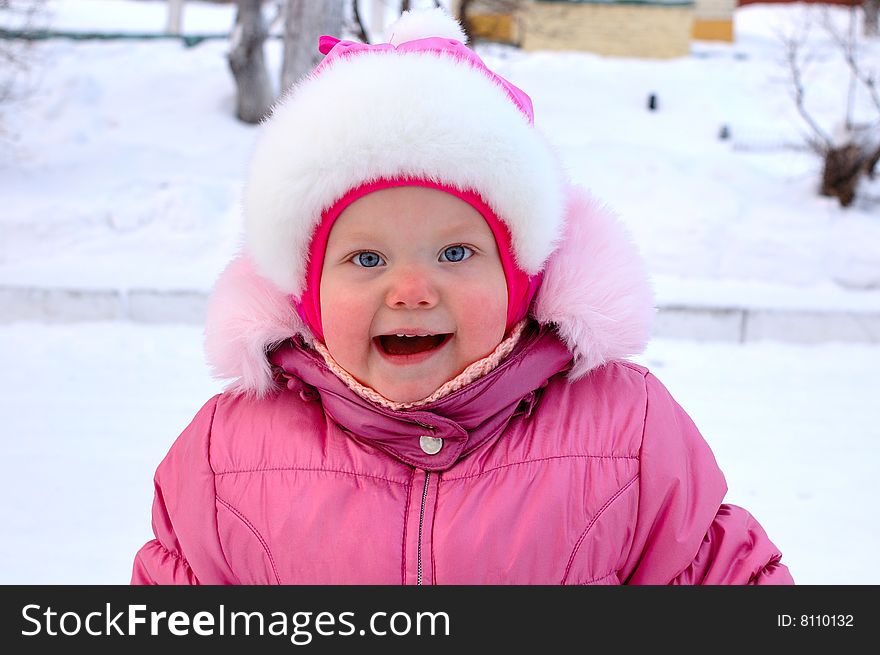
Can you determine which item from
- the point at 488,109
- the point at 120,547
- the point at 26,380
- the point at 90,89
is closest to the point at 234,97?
the point at 90,89

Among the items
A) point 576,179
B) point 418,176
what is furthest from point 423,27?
point 576,179

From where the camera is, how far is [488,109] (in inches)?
51.6

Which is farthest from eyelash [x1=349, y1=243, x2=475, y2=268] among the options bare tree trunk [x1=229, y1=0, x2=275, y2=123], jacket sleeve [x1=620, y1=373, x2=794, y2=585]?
bare tree trunk [x1=229, y1=0, x2=275, y2=123]

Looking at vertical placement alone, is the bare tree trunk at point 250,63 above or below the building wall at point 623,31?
below

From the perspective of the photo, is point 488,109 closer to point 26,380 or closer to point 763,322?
point 26,380

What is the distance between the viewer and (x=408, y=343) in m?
1.31

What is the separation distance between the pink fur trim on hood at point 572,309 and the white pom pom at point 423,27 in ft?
1.14

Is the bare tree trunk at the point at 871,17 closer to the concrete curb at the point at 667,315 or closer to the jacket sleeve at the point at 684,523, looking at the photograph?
the concrete curb at the point at 667,315

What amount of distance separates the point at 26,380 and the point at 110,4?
13242 millimetres

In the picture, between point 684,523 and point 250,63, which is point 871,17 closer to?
point 250,63

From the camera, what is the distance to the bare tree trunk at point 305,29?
5016 mm

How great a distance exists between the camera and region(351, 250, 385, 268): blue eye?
1.26 m

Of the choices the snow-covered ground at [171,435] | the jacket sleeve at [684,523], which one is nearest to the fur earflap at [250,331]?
the jacket sleeve at [684,523]

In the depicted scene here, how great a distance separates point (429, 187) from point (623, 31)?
39.8ft
